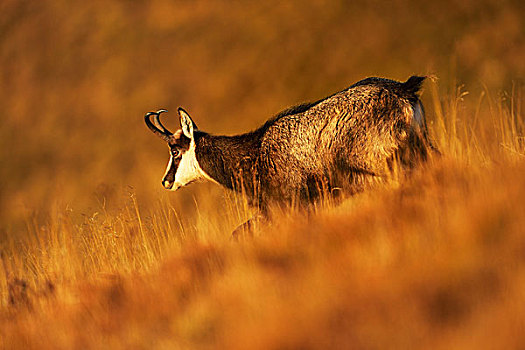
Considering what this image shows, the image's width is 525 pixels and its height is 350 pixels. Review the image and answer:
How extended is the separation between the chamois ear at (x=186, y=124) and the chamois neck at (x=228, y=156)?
19 cm

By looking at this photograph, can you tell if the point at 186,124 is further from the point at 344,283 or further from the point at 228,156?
the point at 344,283

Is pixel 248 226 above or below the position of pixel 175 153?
below

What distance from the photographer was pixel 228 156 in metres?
10.6

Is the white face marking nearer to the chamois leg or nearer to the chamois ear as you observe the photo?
the chamois ear

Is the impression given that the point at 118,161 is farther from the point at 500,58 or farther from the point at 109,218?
the point at 109,218

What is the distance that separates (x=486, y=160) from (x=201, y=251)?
330 centimetres

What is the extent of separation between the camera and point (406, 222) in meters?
5.31

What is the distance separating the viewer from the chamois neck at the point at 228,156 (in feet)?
33.8

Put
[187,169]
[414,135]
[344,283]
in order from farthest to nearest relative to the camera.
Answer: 1. [187,169]
2. [414,135]
3. [344,283]

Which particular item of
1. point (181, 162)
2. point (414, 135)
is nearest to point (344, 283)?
point (414, 135)

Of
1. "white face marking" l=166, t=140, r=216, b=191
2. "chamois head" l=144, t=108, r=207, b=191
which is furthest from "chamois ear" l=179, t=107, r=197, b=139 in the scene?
"white face marking" l=166, t=140, r=216, b=191

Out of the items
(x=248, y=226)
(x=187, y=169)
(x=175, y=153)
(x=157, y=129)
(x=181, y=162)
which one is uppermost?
(x=157, y=129)

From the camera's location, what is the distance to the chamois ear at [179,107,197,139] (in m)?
10.6

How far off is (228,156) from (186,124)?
2.91ft
